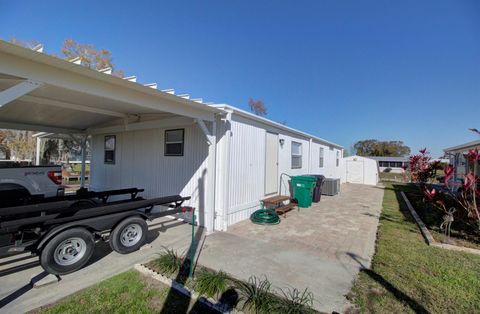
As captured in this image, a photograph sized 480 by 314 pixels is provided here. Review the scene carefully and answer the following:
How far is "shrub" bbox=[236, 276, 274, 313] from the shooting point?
254cm

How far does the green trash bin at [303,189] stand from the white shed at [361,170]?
1364 centimetres

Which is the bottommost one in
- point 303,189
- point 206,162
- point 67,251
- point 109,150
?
point 67,251

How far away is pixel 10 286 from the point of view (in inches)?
115

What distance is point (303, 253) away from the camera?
164 inches

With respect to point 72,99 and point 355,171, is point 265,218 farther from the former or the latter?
point 355,171

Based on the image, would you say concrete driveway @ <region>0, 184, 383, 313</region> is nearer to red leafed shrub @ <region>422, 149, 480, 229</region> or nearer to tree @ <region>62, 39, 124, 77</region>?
red leafed shrub @ <region>422, 149, 480, 229</region>

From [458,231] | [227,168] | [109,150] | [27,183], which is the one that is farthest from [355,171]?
[27,183]

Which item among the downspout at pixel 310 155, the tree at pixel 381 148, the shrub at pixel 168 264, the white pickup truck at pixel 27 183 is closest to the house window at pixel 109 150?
the white pickup truck at pixel 27 183

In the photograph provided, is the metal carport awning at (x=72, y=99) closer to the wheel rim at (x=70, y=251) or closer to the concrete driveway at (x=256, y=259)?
the wheel rim at (x=70, y=251)

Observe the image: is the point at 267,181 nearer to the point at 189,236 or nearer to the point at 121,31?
the point at 189,236

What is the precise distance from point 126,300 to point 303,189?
6.78 m

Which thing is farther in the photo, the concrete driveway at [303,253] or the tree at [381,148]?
the tree at [381,148]

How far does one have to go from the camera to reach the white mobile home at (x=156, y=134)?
3043 millimetres

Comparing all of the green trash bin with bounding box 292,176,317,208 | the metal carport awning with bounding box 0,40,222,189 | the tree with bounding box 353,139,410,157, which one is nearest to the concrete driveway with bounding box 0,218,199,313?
the metal carport awning with bounding box 0,40,222,189
